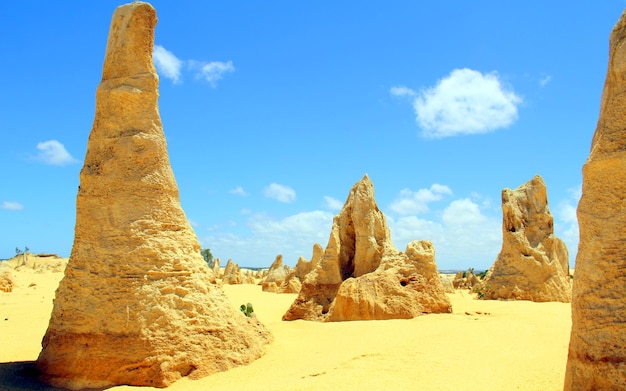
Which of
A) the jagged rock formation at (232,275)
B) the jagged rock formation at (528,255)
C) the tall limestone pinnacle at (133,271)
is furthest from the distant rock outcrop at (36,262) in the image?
the tall limestone pinnacle at (133,271)

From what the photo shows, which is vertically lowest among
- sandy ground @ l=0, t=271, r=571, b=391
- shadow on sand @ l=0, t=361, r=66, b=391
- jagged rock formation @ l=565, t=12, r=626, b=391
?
shadow on sand @ l=0, t=361, r=66, b=391

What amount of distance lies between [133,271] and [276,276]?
20901 mm

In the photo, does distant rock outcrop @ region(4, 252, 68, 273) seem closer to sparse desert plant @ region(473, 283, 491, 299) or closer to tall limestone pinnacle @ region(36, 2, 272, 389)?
sparse desert plant @ region(473, 283, 491, 299)

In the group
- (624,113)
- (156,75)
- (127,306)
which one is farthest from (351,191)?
(624,113)

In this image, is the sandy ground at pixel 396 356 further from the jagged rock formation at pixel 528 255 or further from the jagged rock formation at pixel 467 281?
the jagged rock formation at pixel 467 281

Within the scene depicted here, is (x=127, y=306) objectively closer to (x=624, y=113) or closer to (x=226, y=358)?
(x=226, y=358)

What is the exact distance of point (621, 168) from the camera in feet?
13.6

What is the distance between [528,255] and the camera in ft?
52.1

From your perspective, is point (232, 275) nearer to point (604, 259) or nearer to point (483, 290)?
point (483, 290)

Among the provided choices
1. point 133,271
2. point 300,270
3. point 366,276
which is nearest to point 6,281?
point 300,270

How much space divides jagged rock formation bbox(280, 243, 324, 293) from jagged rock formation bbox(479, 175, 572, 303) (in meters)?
7.10

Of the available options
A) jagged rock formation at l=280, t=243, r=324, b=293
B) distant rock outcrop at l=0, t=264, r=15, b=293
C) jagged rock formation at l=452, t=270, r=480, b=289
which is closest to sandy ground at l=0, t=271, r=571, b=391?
distant rock outcrop at l=0, t=264, r=15, b=293

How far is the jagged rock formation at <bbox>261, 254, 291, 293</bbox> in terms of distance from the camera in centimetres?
2461

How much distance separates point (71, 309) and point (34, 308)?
918 centimetres
